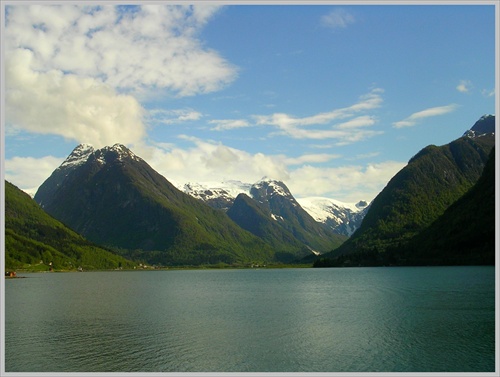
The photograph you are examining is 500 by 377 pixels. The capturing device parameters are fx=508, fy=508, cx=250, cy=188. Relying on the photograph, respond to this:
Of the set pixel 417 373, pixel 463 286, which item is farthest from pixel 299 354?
pixel 463 286

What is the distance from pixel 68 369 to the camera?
4669 centimetres

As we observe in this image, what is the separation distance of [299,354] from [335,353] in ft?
11.9

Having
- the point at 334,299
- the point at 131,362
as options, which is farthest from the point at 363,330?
the point at 334,299

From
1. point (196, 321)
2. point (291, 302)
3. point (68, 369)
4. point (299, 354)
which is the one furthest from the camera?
point (291, 302)

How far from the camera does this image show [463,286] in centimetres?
12256

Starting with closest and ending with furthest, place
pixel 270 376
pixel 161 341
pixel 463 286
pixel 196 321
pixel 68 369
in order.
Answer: pixel 270 376 < pixel 68 369 < pixel 161 341 < pixel 196 321 < pixel 463 286

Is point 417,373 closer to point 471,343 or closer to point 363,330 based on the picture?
point 471,343

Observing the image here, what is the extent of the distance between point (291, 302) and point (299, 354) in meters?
51.0

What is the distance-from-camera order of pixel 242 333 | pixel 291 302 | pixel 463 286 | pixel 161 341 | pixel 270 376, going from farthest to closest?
pixel 463 286
pixel 291 302
pixel 242 333
pixel 161 341
pixel 270 376

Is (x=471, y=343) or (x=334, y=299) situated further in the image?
(x=334, y=299)

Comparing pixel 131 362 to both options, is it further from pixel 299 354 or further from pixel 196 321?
pixel 196 321

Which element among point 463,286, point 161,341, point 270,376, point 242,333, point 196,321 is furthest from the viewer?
point 463,286

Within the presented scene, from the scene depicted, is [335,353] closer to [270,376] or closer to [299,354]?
[299,354]

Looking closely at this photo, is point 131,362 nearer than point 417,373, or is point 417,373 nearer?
point 417,373
